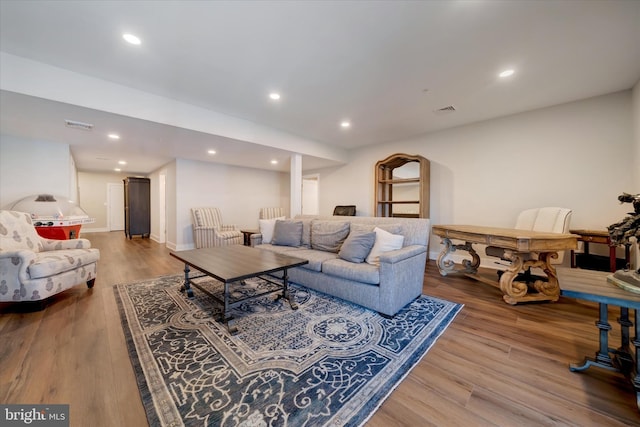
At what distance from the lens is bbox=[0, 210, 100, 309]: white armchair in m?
2.24

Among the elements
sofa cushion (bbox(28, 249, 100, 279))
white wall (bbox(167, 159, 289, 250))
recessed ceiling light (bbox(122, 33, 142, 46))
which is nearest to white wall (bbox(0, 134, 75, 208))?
white wall (bbox(167, 159, 289, 250))

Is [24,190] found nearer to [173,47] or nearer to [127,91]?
[127,91]

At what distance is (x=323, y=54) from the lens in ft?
7.43

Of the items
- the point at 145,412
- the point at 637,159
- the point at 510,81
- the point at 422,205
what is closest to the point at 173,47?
the point at 145,412

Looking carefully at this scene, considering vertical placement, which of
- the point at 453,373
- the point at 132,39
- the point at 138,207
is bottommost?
the point at 453,373

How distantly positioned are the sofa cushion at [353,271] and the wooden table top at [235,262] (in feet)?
0.93

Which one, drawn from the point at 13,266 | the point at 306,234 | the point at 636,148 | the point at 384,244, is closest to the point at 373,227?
the point at 384,244

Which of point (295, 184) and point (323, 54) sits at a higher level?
point (323, 54)

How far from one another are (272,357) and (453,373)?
4.00ft

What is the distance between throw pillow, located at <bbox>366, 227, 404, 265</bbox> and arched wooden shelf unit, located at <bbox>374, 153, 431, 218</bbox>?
222 centimetres

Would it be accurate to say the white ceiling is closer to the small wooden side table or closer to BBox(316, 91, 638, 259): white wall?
BBox(316, 91, 638, 259): white wall

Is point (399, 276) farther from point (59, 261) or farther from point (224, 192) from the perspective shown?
point (224, 192)

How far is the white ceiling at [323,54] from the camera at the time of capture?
177cm

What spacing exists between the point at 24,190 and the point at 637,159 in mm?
8677
